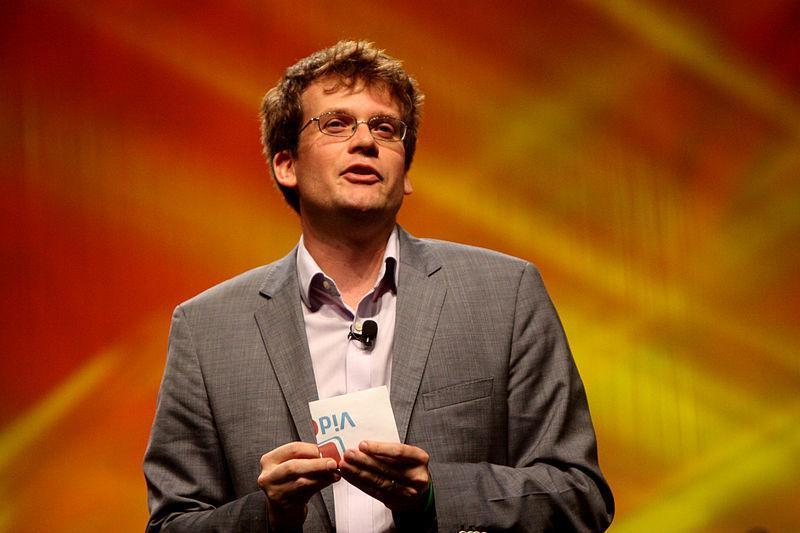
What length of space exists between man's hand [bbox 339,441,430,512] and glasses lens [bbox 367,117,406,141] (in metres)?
0.96

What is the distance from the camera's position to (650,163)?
362cm

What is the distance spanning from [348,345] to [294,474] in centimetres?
52

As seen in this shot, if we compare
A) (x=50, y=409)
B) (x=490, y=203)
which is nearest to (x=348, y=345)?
(x=490, y=203)

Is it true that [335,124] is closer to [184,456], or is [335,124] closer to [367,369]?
[367,369]

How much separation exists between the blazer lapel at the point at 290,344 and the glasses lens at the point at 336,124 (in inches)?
14.9

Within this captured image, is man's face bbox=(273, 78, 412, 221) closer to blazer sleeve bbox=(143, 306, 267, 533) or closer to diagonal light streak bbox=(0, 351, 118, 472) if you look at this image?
blazer sleeve bbox=(143, 306, 267, 533)

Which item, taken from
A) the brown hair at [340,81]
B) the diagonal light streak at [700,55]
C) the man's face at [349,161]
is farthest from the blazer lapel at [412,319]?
the diagonal light streak at [700,55]

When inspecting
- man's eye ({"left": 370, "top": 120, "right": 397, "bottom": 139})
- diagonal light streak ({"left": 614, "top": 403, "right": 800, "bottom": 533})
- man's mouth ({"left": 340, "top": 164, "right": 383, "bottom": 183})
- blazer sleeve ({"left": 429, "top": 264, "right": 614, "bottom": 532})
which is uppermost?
man's eye ({"left": 370, "top": 120, "right": 397, "bottom": 139})

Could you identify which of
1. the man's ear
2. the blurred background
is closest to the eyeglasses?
the man's ear

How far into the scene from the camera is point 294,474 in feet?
6.06

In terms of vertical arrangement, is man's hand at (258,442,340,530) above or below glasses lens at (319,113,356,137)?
below

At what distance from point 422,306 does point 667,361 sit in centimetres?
156

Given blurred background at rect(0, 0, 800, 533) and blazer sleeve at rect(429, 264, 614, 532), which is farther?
blurred background at rect(0, 0, 800, 533)

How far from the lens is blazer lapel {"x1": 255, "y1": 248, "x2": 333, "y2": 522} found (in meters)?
A: 2.19
